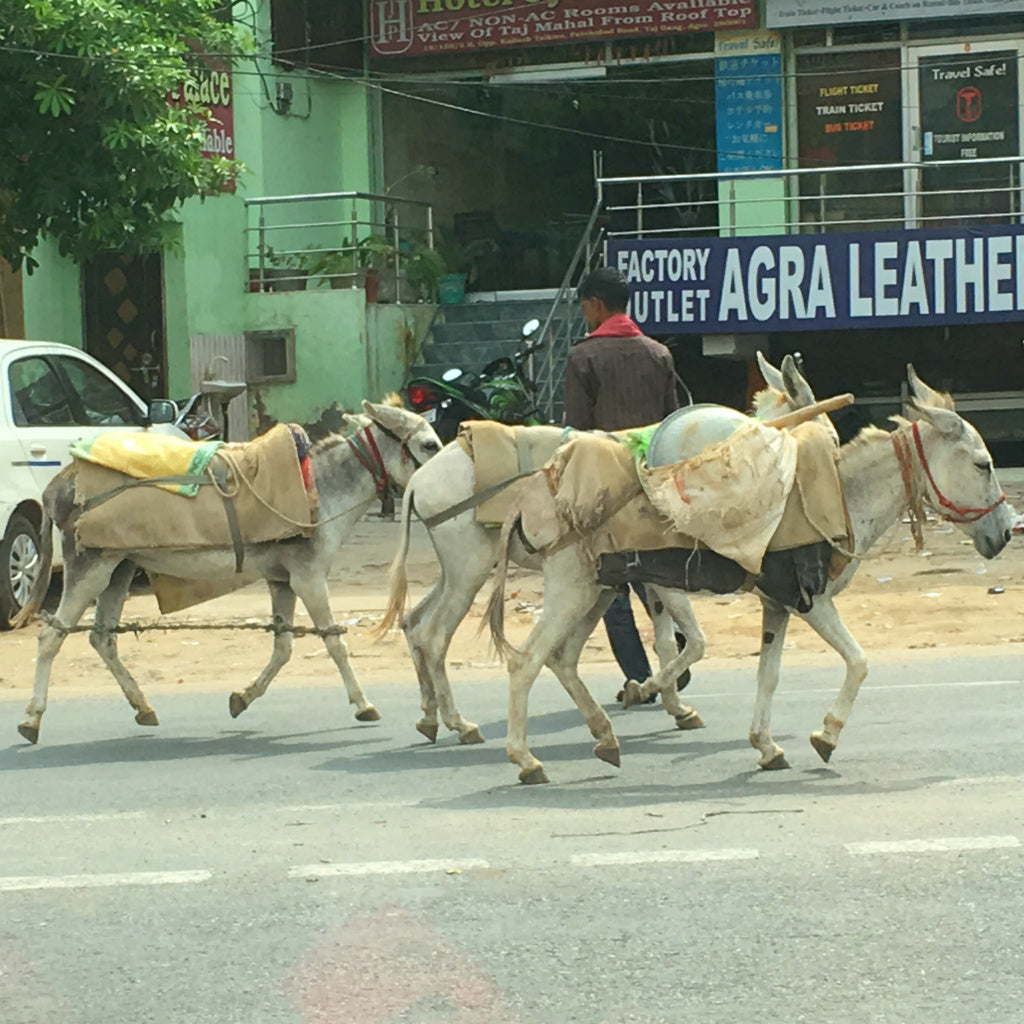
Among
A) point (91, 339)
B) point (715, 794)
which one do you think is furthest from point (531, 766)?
point (91, 339)

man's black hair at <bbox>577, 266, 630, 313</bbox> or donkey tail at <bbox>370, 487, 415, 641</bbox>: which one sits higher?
man's black hair at <bbox>577, 266, 630, 313</bbox>

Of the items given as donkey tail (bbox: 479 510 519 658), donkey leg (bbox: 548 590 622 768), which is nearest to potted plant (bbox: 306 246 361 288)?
donkey leg (bbox: 548 590 622 768)

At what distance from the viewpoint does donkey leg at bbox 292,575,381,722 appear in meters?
9.21

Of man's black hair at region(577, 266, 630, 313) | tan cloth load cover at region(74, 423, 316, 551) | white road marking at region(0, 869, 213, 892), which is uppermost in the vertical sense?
man's black hair at region(577, 266, 630, 313)

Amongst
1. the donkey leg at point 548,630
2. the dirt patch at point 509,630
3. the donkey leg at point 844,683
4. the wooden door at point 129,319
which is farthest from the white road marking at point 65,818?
the wooden door at point 129,319

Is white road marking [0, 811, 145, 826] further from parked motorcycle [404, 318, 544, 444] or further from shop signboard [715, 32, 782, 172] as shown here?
shop signboard [715, 32, 782, 172]

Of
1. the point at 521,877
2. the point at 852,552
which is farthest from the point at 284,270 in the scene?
the point at 521,877

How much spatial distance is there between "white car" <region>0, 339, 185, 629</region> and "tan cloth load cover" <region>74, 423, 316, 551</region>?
158 inches

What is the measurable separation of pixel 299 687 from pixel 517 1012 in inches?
254

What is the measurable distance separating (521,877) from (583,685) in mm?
2097

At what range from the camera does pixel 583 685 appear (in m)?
7.93

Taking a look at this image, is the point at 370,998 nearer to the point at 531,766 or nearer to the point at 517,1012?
the point at 517,1012

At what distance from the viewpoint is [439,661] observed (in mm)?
8742

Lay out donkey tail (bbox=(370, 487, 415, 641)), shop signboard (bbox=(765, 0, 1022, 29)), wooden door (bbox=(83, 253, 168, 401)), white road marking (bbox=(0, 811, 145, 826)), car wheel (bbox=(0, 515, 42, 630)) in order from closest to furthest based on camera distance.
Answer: white road marking (bbox=(0, 811, 145, 826)) → donkey tail (bbox=(370, 487, 415, 641)) → car wheel (bbox=(0, 515, 42, 630)) → shop signboard (bbox=(765, 0, 1022, 29)) → wooden door (bbox=(83, 253, 168, 401))
